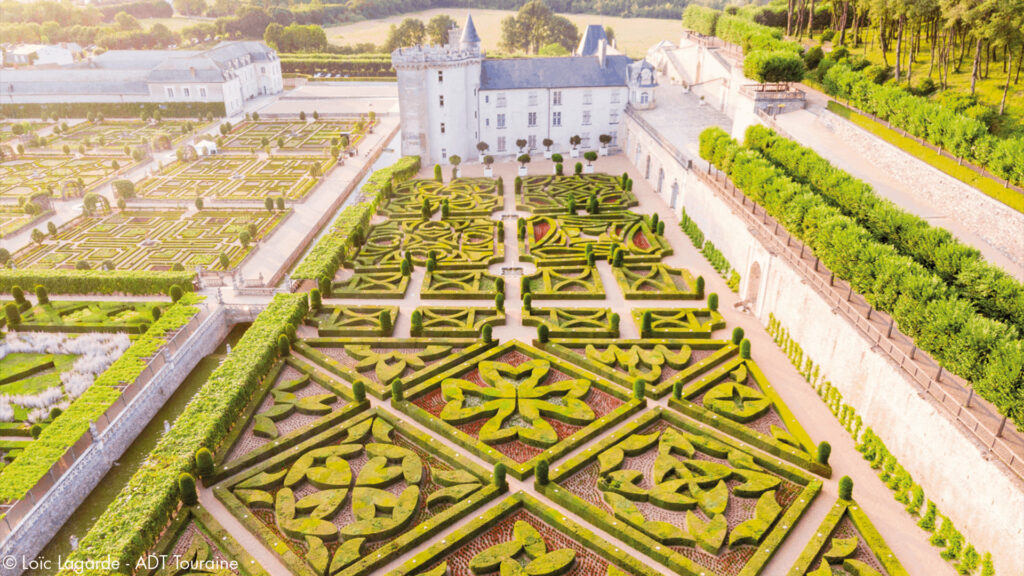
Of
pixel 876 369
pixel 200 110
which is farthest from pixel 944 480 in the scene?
pixel 200 110

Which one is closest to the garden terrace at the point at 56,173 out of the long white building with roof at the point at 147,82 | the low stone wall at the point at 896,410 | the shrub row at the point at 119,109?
the shrub row at the point at 119,109

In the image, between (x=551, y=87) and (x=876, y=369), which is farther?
(x=551, y=87)

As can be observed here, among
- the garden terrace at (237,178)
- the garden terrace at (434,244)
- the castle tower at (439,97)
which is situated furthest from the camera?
the castle tower at (439,97)

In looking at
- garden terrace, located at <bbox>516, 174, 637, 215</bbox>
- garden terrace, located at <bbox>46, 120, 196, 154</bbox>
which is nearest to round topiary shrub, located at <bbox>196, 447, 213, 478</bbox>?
garden terrace, located at <bbox>516, 174, 637, 215</bbox>

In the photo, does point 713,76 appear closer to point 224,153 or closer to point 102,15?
point 224,153

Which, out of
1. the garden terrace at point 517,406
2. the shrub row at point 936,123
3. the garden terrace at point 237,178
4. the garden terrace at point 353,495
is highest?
the shrub row at point 936,123

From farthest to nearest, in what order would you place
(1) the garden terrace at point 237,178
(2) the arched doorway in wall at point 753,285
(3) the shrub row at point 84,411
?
(1) the garden terrace at point 237,178 < (2) the arched doorway in wall at point 753,285 < (3) the shrub row at point 84,411

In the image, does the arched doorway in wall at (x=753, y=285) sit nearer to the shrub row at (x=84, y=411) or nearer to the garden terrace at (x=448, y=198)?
the garden terrace at (x=448, y=198)
